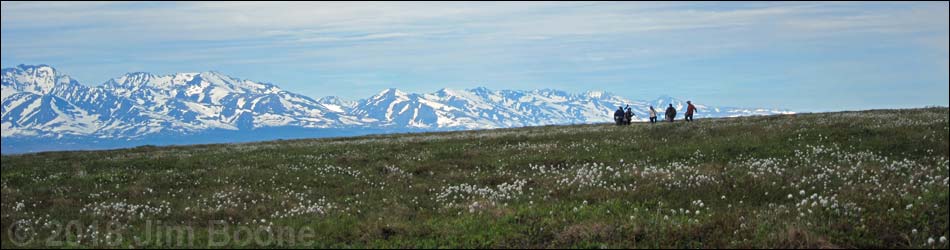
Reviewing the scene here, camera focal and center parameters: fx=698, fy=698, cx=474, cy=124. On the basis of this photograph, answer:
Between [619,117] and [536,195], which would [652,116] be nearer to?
[619,117]

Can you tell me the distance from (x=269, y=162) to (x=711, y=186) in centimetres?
1897

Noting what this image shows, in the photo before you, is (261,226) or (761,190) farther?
(761,190)

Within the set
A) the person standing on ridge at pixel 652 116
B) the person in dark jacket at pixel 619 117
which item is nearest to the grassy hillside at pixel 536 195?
the person in dark jacket at pixel 619 117

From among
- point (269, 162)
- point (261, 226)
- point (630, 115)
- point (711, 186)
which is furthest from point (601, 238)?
point (630, 115)

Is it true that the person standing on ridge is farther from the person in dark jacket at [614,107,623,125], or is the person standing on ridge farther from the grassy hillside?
the grassy hillside

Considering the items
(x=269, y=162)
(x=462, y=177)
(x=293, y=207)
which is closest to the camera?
(x=293, y=207)

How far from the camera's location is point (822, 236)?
13.7 metres

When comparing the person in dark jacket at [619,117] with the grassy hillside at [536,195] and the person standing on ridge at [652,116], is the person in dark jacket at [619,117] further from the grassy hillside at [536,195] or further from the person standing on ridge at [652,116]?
the grassy hillside at [536,195]

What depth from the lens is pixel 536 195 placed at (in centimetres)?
1906

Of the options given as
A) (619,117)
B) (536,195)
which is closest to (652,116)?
(619,117)

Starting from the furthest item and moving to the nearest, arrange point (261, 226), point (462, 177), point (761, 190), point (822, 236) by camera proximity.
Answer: point (462, 177) < point (761, 190) < point (261, 226) < point (822, 236)

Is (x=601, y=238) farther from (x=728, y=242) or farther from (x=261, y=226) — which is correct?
(x=261, y=226)

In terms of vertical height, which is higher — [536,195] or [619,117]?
[619,117]

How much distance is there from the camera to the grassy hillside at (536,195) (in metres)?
14.4
